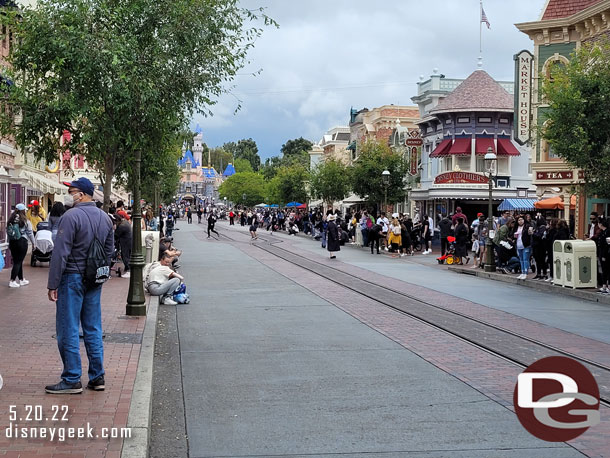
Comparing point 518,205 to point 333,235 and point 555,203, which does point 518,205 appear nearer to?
point 555,203

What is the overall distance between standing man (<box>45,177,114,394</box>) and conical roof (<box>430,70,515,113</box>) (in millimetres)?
42227

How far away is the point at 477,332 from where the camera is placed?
1205 centimetres

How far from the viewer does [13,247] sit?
54.2 feet

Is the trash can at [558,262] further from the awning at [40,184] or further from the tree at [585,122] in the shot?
the awning at [40,184]

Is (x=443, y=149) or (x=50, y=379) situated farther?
(x=443, y=149)

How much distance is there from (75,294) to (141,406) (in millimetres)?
1235

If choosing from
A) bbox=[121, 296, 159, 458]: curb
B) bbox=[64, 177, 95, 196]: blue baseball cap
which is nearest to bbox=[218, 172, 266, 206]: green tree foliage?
bbox=[121, 296, 159, 458]: curb

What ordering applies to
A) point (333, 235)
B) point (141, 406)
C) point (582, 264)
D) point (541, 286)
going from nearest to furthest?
point (141, 406)
point (582, 264)
point (541, 286)
point (333, 235)

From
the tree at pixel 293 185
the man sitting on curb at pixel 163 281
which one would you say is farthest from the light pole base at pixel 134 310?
the tree at pixel 293 185

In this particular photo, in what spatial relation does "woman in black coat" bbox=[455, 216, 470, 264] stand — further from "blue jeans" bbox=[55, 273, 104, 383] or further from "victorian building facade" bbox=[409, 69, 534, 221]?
"blue jeans" bbox=[55, 273, 104, 383]

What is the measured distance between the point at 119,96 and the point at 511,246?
38.8ft

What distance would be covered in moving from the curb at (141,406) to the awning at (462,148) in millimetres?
39040

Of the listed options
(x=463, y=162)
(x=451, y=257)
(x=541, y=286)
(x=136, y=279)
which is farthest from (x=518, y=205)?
(x=136, y=279)

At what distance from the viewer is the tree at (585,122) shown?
2014 cm
